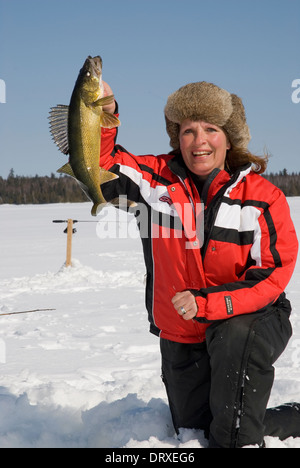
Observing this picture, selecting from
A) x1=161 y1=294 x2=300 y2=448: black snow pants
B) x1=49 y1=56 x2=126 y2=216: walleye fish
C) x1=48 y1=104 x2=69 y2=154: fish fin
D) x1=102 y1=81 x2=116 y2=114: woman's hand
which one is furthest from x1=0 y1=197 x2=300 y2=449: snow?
x1=102 y1=81 x2=116 y2=114: woman's hand

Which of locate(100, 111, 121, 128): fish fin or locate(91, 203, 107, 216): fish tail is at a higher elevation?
locate(100, 111, 121, 128): fish fin

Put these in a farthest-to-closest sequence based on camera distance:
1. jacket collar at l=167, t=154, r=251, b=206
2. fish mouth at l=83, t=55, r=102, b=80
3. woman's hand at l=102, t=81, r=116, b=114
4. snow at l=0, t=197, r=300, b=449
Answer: snow at l=0, t=197, r=300, b=449, jacket collar at l=167, t=154, r=251, b=206, woman's hand at l=102, t=81, r=116, b=114, fish mouth at l=83, t=55, r=102, b=80

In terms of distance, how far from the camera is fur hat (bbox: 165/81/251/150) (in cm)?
298

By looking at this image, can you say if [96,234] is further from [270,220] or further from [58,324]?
[270,220]

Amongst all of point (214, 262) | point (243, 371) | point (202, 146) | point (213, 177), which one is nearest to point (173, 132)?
point (202, 146)

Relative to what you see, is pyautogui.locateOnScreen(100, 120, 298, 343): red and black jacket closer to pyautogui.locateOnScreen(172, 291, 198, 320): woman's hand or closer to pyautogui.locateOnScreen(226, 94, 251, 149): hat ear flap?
pyautogui.locateOnScreen(172, 291, 198, 320): woman's hand

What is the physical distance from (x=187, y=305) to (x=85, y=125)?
1066 mm

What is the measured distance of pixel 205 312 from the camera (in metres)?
2.62

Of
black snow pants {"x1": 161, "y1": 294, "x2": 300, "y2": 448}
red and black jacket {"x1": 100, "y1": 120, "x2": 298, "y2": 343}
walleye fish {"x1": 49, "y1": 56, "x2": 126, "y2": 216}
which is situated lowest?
black snow pants {"x1": 161, "y1": 294, "x2": 300, "y2": 448}

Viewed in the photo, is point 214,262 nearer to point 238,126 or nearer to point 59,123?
point 238,126

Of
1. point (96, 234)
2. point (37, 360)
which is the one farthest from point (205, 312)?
point (96, 234)

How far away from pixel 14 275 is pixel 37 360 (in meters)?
6.99

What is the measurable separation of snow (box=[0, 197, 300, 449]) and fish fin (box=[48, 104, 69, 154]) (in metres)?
1.69

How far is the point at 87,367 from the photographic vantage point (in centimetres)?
488
